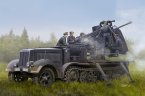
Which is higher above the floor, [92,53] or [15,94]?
[92,53]

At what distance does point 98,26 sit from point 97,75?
2694 millimetres

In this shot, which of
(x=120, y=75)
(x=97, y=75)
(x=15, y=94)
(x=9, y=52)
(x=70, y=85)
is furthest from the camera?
(x=9, y=52)

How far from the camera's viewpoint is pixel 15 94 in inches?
415

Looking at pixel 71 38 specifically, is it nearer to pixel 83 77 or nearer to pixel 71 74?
pixel 83 77

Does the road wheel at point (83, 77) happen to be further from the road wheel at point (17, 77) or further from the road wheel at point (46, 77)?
the road wheel at point (17, 77)

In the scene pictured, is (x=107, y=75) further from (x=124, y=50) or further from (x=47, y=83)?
(x=47, y=83)

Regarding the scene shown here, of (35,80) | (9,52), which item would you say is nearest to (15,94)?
(35,80)

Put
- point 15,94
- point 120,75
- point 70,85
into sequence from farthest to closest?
1. point 120,75
2. point 70,85
3. point 15,94

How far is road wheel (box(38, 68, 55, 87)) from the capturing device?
1385 cm

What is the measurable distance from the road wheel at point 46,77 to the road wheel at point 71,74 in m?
0.66

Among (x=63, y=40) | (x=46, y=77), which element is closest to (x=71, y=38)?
(x=63, y=40)

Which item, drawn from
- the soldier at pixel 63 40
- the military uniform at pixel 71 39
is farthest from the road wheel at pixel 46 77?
the military uniform at pixel 71 39

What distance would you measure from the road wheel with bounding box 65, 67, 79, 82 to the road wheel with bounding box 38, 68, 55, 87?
0.66m

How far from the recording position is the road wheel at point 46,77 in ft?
45.4
